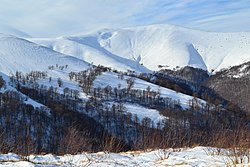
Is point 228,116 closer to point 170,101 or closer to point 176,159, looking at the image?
point 170,101

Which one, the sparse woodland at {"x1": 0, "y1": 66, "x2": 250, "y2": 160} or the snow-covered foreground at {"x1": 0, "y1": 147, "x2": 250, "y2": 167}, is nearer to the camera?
the snow-covered foreground at {"x1": 0, "y1": 147, "x2": 250, "y2": 167}

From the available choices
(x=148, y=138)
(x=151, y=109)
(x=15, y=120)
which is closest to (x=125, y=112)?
(x=151, y=109)

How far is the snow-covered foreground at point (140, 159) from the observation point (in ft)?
27.4

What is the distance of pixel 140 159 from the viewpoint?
957cm

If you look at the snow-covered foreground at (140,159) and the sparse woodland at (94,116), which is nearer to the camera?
the snow-covered foreground at (140,159)

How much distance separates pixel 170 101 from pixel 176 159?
18828 cm

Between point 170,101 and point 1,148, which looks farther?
point 170,101

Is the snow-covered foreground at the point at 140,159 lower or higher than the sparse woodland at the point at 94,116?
higher

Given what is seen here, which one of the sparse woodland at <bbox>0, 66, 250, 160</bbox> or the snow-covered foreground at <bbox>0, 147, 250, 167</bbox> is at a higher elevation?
the snow-covered foreground at <bbox>0, 147, 250, 167</bbox>

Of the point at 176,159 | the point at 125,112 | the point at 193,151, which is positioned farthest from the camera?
the point at 125,112

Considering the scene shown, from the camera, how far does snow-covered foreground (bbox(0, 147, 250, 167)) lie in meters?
8.36

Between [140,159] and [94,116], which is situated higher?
[140,159]

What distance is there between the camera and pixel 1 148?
1038cm

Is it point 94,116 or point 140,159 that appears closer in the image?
point 140,159
